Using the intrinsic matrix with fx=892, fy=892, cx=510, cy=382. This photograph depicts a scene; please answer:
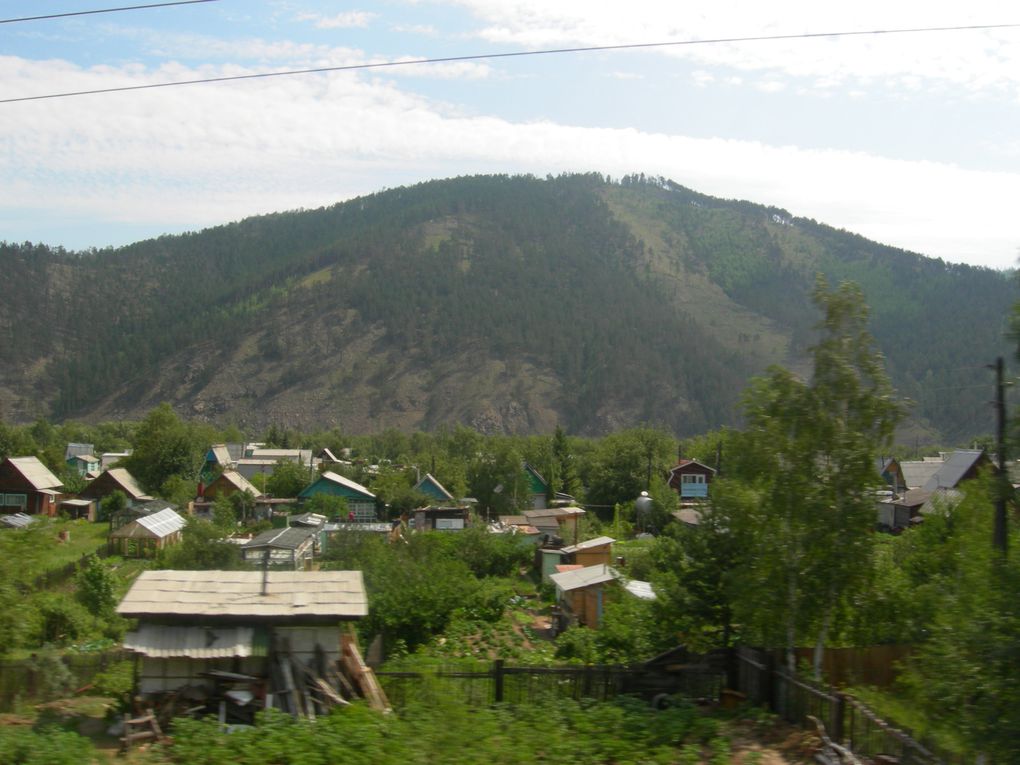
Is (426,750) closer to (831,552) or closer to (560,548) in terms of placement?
(831,552)

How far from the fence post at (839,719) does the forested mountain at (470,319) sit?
95.1 metres

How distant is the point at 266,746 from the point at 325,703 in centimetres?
302

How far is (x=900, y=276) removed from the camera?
156 metres

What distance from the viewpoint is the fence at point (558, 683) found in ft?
41.4

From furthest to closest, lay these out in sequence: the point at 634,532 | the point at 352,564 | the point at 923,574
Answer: the point at 634,532, the point at 352,564, the point at 923,574

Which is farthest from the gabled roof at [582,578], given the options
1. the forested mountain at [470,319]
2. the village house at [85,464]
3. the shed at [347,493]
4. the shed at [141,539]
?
the forested mountain at [470,319]

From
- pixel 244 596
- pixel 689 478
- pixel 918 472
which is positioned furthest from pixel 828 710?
pixel 918 472

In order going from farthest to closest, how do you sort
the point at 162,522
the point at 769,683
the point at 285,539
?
the point at 162,522, the point at 285,539, the point at 769,683

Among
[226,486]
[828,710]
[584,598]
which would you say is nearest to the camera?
[828,710]

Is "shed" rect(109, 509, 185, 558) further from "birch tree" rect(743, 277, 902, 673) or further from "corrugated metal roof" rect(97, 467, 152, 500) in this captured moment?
"birch tree" rect(743, 277, 902, 673)

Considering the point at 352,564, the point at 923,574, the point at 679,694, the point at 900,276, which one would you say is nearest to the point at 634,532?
the point at 352,564

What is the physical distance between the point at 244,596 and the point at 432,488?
121 feet

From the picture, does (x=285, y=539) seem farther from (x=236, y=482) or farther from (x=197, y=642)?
(x=236, y=482)

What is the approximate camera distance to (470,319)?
135 metres
